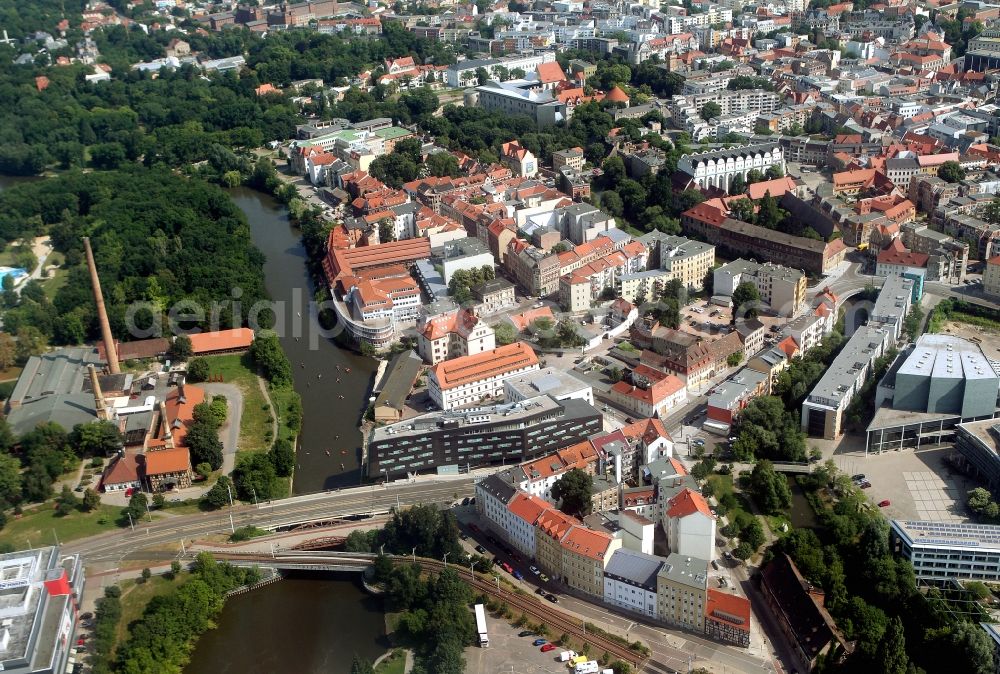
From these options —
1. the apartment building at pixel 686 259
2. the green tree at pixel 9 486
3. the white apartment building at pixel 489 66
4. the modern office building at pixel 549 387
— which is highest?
the white apartment building at pixel 489 66

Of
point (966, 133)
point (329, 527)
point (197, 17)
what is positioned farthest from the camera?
point (197, 17)

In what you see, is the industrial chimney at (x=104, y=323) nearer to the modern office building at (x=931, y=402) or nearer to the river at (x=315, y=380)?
the river at (x=315, y=380)

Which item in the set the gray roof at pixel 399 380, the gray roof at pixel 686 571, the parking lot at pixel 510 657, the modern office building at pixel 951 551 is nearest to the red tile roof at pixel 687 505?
the gray roof at pixel 686 571

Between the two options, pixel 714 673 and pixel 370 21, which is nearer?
pixel 714 673

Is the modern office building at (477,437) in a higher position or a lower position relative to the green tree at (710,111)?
lower

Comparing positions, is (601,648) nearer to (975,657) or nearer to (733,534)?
(733,534)

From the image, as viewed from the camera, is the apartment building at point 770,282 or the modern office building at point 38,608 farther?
the apartment building at point 770,282

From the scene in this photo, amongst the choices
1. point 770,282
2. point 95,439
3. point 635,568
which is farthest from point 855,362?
Result: point 95,439

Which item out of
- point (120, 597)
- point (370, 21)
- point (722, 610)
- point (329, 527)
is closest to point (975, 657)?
point (722, 610)
